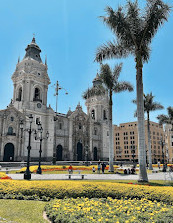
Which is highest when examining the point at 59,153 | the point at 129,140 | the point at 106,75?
the point at 106,75

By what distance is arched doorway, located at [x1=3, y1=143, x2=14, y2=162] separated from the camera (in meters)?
41.8

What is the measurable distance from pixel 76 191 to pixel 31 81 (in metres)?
42.6

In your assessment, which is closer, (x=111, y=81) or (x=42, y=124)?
(x=111, y=81)

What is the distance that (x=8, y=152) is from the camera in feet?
139

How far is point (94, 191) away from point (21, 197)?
3.54 m

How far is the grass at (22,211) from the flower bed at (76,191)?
89 cm

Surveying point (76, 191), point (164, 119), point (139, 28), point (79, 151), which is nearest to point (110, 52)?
point (139, 28)

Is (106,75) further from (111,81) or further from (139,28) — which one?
(139,28)

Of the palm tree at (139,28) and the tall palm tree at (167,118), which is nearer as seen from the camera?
the palm tree at (139,28)

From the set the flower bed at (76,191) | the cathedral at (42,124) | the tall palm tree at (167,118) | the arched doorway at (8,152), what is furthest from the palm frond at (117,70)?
the arched doorway at (8,152)

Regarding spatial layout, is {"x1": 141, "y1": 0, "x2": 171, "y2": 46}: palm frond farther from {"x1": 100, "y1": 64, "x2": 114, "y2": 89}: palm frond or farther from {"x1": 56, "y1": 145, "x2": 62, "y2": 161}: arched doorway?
{"x1": 56, "y1": 145, "x2": 62, "y2": 161}: arched doorway

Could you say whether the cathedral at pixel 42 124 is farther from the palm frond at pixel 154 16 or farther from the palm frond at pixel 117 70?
the palm frond at pixel 154 16

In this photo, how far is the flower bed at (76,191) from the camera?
30.6 ft

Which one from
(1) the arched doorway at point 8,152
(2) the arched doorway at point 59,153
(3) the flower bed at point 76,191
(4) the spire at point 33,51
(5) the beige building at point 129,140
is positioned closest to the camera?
(3) the flower bed at point 76,191
